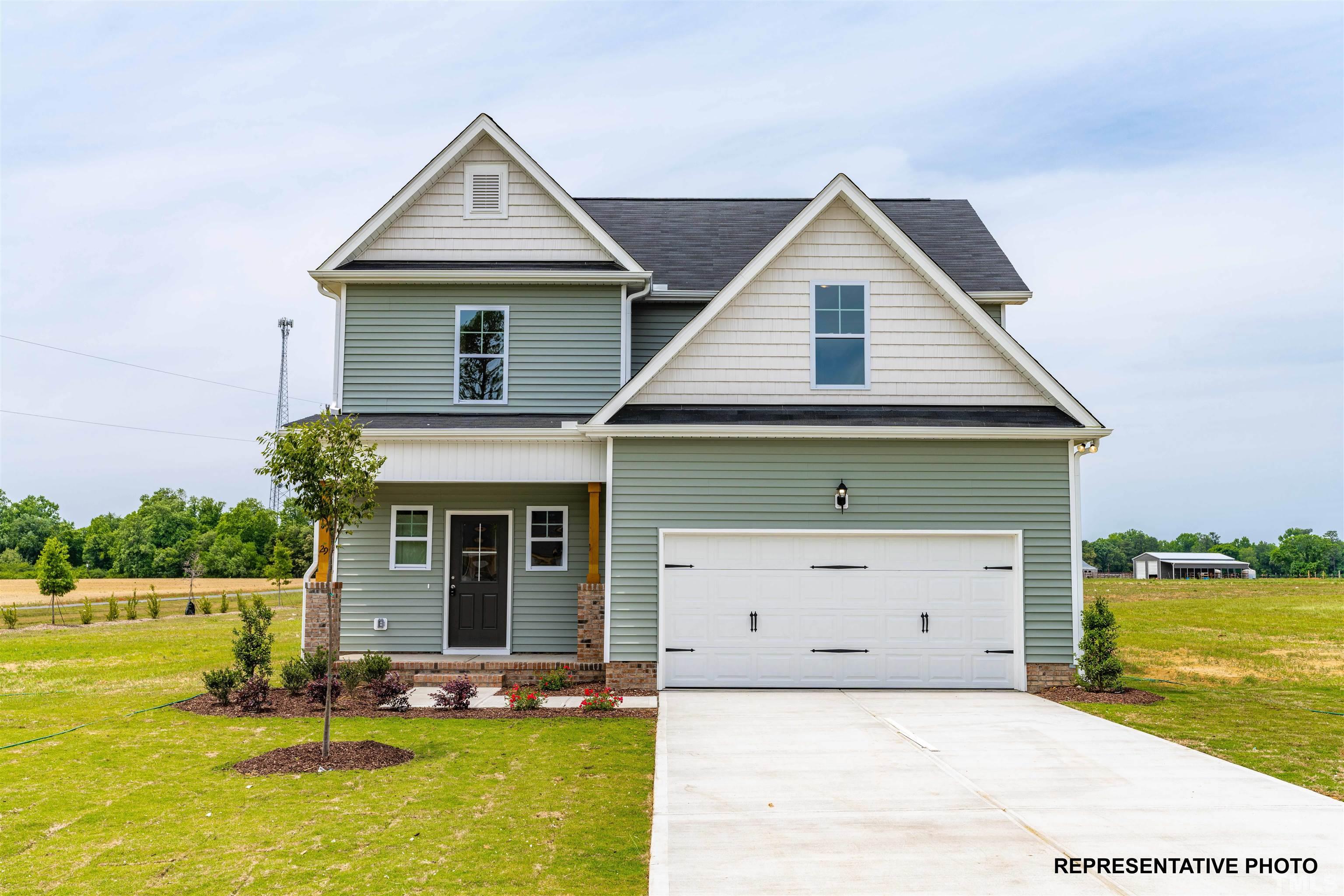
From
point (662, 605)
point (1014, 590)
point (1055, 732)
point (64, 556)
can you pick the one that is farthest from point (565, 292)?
point (64, 556)

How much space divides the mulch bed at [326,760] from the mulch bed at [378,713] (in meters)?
1.96

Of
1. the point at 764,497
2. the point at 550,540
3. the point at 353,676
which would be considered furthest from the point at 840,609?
the point at 353,676

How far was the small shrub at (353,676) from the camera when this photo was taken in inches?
446

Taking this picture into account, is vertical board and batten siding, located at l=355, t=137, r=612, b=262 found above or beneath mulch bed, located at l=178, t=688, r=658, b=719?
above

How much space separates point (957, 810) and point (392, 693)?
708cm

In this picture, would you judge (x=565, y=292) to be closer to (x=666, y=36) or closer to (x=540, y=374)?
(x=540, y=374)

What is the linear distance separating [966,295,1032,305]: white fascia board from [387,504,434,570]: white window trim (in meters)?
10.0

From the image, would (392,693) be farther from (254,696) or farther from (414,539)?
(414,539)

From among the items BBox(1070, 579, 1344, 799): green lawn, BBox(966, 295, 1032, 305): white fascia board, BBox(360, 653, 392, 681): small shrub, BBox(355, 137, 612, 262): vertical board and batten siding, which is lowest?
BBox(1070, 579, 1344, 799): green lawn

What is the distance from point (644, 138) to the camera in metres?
27.8

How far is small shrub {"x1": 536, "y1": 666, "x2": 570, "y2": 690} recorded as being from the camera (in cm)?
1311

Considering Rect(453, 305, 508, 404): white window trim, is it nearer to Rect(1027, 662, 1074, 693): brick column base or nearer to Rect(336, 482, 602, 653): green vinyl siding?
Rect(336, 482, 602, 653): green vinyl siding

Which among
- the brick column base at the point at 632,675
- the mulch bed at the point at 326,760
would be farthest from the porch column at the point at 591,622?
the mulch bed at the point at 326,760

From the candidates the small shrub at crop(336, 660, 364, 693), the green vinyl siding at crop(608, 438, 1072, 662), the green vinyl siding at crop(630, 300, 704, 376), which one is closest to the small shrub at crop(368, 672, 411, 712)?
the small shrub at crop(336, 660, 364, 693)
